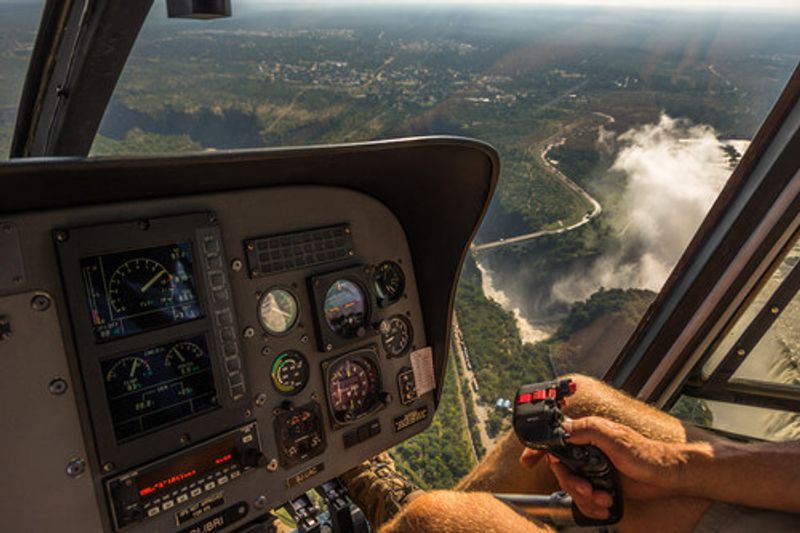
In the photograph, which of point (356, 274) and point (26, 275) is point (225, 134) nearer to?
point (356, 274)

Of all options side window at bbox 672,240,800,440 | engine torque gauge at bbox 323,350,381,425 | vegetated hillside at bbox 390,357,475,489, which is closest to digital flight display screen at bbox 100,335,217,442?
engine torque gauge at bbox 323,350,381,425

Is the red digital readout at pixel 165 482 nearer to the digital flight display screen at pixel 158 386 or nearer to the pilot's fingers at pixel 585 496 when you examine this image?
the digital flight display screen at pixel 158 386

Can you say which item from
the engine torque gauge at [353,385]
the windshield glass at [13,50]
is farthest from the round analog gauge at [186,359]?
the windshield glass at [13,50]

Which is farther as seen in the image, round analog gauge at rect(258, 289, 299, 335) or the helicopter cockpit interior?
round analog gauge at rect(258, 289, 299, 335)

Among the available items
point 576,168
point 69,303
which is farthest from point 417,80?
point 69,303

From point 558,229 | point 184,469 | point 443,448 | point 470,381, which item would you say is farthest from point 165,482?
point 558,229

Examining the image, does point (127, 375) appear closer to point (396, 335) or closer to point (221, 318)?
point (221, 318)

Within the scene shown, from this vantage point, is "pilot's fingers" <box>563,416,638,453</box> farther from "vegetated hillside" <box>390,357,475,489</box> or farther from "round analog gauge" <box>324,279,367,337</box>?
"vegetated hillside" <box>390,357,475,489</box>
